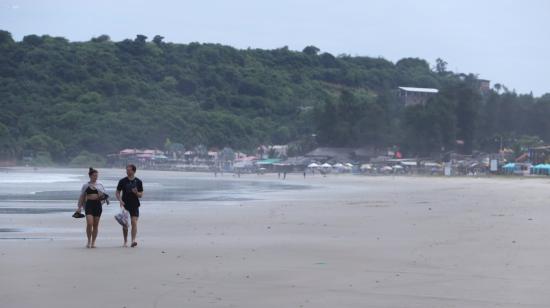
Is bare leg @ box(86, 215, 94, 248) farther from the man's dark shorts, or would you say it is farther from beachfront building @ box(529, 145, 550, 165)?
beachfront building @ box(529, 145, 550, 165)

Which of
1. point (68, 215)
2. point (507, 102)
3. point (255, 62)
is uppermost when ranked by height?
point (255, 62)

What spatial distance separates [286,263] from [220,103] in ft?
327

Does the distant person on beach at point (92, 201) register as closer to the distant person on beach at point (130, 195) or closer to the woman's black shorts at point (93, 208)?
the woman's black shorts at point (93, 208)

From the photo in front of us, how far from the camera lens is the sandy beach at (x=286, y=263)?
283 inches

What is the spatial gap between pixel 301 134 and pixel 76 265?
86.3 metres

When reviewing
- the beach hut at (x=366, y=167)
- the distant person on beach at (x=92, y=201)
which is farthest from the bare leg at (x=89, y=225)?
the beach hut at (x=366, y=167)

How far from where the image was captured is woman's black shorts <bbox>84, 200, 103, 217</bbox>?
35.9 ft

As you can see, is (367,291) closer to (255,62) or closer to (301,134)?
(301,134)

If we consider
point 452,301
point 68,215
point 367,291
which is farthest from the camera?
point 68,215

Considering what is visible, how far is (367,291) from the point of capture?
24.7 ft

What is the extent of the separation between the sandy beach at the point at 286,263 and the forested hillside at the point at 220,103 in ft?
188

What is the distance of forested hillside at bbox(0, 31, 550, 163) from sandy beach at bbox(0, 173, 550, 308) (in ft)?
188

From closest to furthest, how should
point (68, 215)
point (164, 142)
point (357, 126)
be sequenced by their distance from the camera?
point (68, 215)
point (357, 126)
point (164, 142)

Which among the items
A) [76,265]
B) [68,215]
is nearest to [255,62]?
[68,215]
